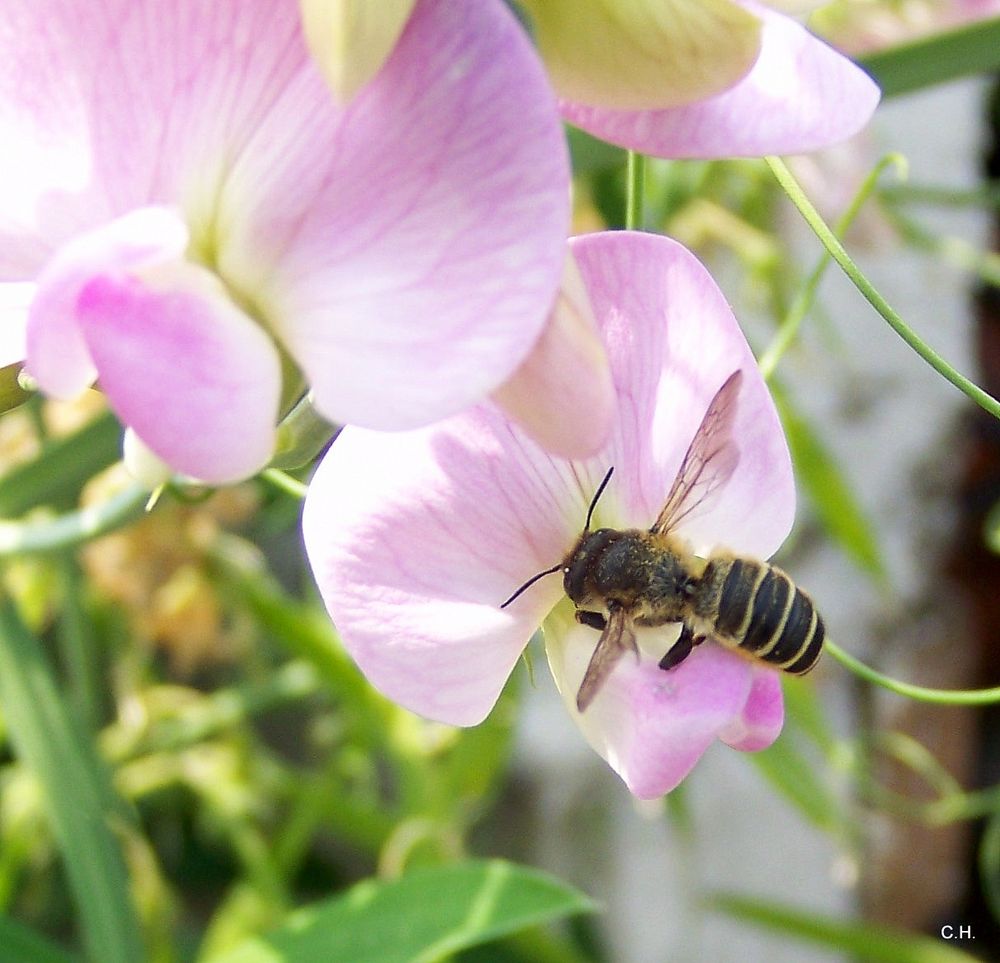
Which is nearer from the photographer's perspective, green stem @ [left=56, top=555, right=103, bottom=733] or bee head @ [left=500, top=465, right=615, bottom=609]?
bee head @ [left=500, top=465, right=615, bottom=609]

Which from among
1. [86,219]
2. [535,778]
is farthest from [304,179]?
[535,778]

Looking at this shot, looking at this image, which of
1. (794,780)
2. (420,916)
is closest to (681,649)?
(420,916)

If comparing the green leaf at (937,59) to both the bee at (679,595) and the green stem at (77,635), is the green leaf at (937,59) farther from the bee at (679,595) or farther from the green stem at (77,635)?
the green stem at (77,635)

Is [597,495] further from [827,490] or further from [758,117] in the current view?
[827,490]

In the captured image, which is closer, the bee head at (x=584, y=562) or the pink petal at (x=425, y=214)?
the pink petal at (x=425, y=214)

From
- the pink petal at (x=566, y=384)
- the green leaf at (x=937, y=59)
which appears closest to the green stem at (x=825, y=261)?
the green leaf at (x=937, y=59)

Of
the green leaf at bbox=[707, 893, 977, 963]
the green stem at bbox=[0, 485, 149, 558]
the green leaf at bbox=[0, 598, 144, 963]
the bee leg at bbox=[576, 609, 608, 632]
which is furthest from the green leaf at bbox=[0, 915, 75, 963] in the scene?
the green leaf at bbox=[707, 893, 977, 963]

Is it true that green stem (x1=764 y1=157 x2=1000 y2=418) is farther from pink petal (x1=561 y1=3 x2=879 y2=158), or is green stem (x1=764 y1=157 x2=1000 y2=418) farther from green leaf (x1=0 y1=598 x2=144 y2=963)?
green leaf (x1=0 y1=598 x2=144 y2=963)

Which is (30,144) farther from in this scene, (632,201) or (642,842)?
(642,842)
